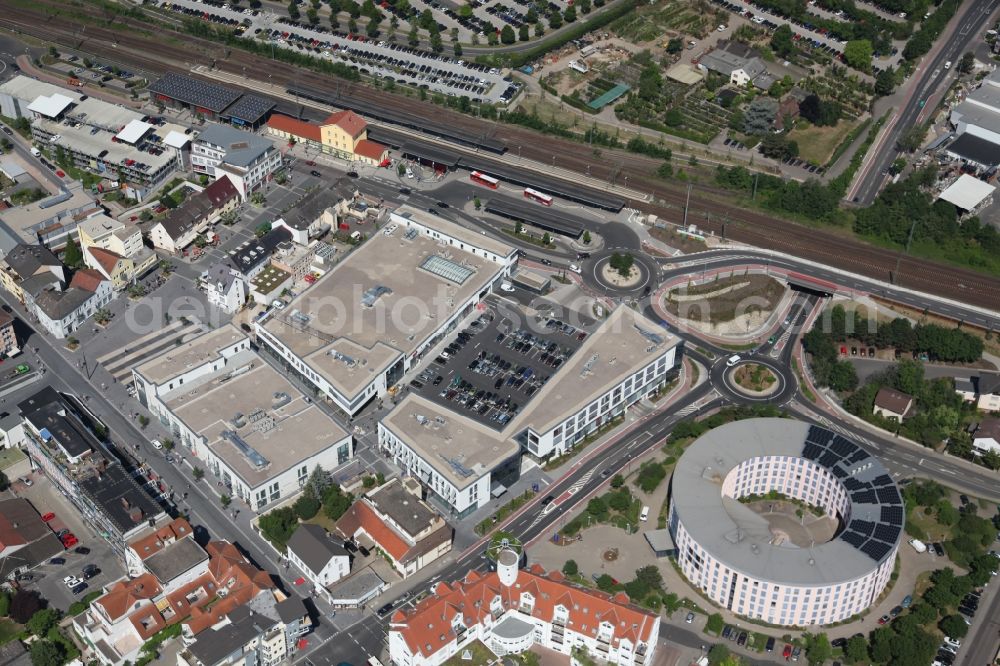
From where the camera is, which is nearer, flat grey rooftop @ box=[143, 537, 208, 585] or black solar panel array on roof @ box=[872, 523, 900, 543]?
flat grey rooftop @ box=[143, 537, 208, 585]

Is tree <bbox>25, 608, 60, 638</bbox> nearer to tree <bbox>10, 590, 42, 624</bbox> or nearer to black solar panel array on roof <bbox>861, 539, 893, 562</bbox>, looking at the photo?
tree <bbox>10, 590, 42, 624</bbox>

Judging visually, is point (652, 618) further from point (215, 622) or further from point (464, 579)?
point (215, 622)

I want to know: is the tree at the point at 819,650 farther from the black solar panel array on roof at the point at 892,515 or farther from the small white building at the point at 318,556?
the small white building at the point at 318,556

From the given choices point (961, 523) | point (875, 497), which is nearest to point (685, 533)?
point (875, 497)

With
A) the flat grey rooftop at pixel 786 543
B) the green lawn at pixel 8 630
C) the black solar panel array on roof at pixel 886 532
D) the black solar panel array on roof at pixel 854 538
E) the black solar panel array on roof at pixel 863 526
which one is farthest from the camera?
the black solar panel array on roof at pixel 863 526

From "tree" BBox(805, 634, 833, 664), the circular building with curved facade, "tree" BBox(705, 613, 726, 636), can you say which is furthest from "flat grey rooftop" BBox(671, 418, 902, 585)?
"tree" BBox(805, 634, 833, 664)

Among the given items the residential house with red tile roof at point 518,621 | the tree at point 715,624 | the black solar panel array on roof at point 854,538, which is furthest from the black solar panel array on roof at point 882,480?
the residential house with red tile roof at point 518,621
